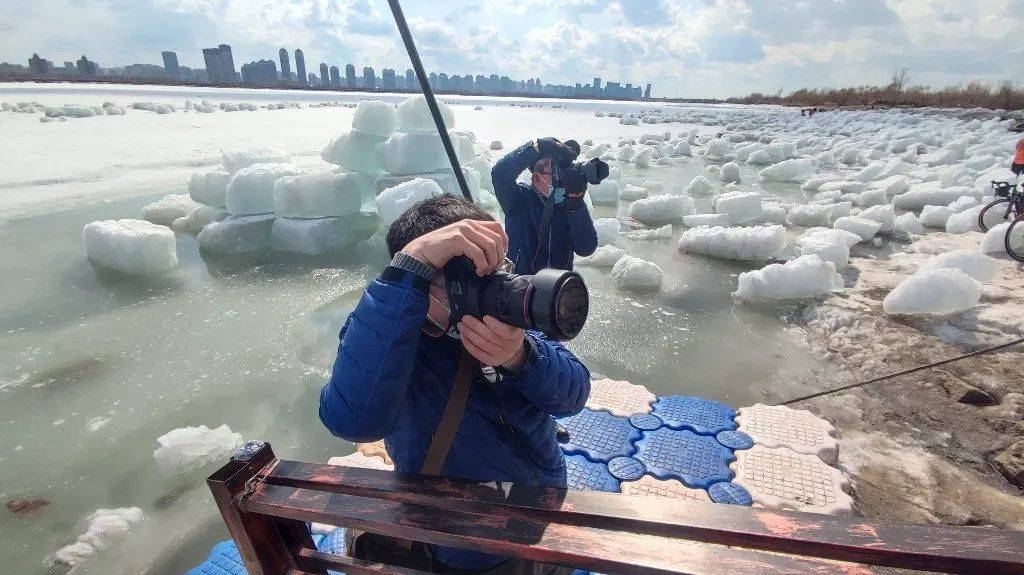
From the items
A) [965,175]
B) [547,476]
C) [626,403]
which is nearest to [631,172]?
[965,175]

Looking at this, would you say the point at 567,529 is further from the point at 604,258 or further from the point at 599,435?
the point at 604,258

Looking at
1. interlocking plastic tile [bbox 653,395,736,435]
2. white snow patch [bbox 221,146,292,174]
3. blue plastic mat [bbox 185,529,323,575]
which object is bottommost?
interlocking plastic tile [bbox 653,395,736,435]

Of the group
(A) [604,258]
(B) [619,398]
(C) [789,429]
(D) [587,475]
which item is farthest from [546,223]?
(A) [604,258]

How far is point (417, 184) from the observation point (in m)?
5.16

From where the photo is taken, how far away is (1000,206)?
5531mm

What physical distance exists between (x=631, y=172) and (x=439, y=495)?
1165 centimetres

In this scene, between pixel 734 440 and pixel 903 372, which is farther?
pixel 903 372

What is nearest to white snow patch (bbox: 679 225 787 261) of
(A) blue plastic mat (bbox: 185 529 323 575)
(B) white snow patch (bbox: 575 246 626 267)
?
(B) white snow patch (bbox: 575 246 626 267)

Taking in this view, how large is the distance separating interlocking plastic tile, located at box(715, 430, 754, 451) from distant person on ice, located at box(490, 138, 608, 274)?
108 centimetres

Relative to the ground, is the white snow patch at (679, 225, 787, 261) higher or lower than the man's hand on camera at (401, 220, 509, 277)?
lower

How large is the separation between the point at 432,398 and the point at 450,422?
8 cm

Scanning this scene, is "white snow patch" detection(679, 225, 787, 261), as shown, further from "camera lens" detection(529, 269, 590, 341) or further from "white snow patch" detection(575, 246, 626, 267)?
"camera lens" detection(529, 269, 590, 341)

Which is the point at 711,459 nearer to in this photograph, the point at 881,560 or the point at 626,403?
the point at 626,403

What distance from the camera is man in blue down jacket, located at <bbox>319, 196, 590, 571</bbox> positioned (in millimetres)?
841
